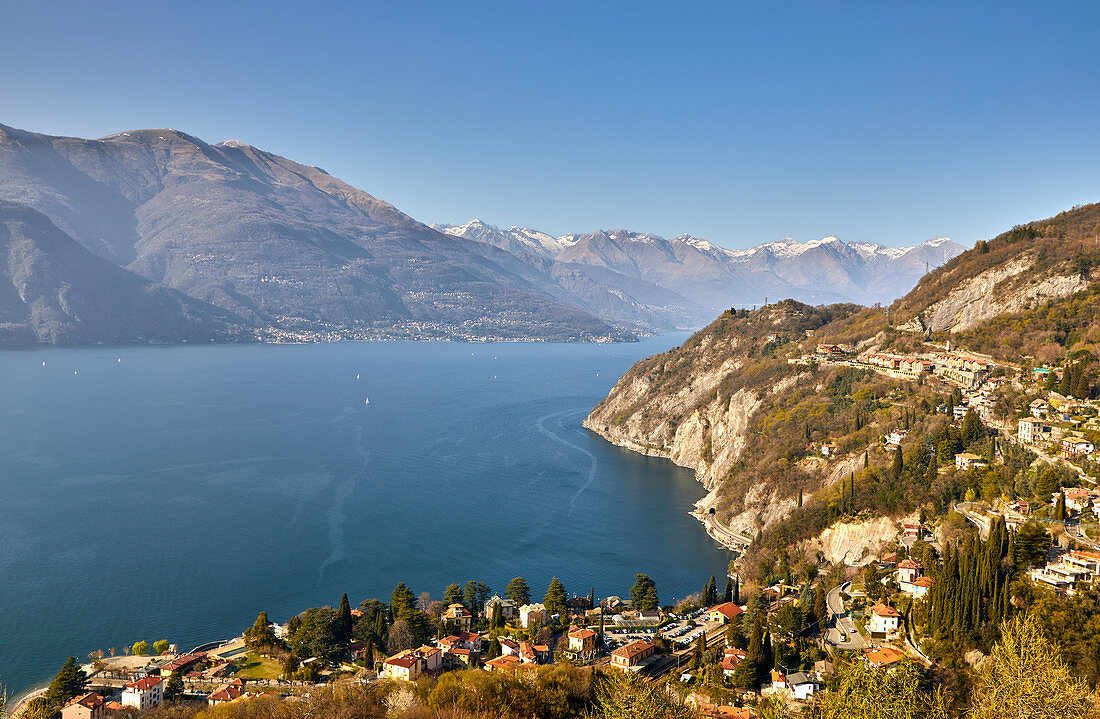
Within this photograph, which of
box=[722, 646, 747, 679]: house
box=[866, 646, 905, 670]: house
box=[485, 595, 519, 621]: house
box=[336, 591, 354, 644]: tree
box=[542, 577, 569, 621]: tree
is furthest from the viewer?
box=[485, 595, 519, 621]: house

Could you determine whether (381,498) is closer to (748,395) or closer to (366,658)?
(366,658)

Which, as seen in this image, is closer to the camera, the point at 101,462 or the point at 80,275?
the point at 101,462

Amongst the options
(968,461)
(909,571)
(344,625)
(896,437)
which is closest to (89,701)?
(344,625)

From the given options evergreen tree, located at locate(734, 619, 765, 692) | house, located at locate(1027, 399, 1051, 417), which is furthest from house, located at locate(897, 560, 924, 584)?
→ house, located at locate(1027, 399, 1051, 417)

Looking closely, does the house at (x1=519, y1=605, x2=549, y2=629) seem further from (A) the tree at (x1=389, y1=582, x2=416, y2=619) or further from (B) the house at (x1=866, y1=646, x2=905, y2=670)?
(B) the house at (x1=866, y1=646, x2=905, y2=670)

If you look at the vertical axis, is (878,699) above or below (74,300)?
below

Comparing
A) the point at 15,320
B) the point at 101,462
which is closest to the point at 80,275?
the point at 15,320

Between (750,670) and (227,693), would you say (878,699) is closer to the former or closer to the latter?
(750,670)
